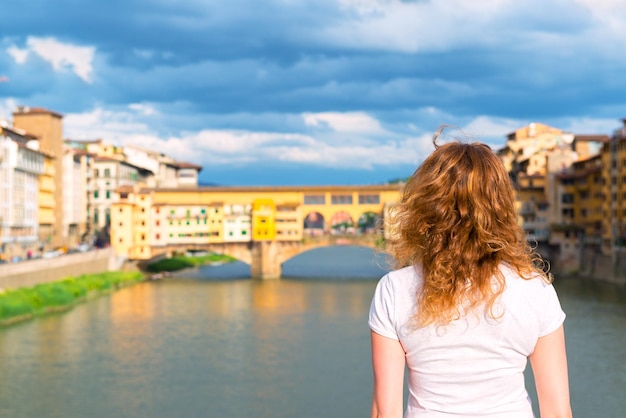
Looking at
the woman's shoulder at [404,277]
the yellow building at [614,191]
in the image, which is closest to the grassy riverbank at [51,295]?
the yellow building at [614,191]

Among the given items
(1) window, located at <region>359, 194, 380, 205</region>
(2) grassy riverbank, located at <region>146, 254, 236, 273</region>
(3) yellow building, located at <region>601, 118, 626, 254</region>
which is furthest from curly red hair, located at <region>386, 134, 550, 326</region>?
(1) window, located at <region>359, 194, 380, 205</region>

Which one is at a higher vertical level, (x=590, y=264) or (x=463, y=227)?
(x=463, y=227)

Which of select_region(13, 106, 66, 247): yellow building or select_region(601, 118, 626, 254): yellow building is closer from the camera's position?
select_region(601, 118, 626, 254): yellow building

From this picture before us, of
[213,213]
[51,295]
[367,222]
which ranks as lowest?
[51,295]

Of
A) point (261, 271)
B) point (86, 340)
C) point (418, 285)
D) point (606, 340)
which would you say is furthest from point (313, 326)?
point (418, 285)

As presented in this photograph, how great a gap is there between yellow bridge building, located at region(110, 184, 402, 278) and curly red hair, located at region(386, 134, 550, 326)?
37.0 meters

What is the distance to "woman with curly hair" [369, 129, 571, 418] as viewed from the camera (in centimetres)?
163

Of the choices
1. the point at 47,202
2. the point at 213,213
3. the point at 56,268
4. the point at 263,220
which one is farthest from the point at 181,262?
the point at 56,268

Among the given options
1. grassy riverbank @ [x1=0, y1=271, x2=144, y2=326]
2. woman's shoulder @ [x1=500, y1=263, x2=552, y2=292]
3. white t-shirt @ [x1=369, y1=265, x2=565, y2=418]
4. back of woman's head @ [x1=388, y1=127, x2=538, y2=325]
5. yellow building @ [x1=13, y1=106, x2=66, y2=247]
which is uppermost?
yellow building @ [x1=13, y1=106, x2=66, y2=247]

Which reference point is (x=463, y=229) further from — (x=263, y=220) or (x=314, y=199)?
(x=314, y=199)

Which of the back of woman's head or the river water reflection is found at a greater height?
the back of woman's head

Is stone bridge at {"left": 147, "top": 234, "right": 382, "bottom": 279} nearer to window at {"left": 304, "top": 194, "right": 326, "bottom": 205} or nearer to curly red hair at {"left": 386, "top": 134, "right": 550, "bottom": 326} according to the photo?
window at {"left": 304, "top": 194, "right": 326, "bottom": 205}

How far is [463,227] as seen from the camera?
5.53 feet

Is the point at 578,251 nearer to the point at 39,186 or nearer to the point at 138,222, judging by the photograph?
the point at 138,222
